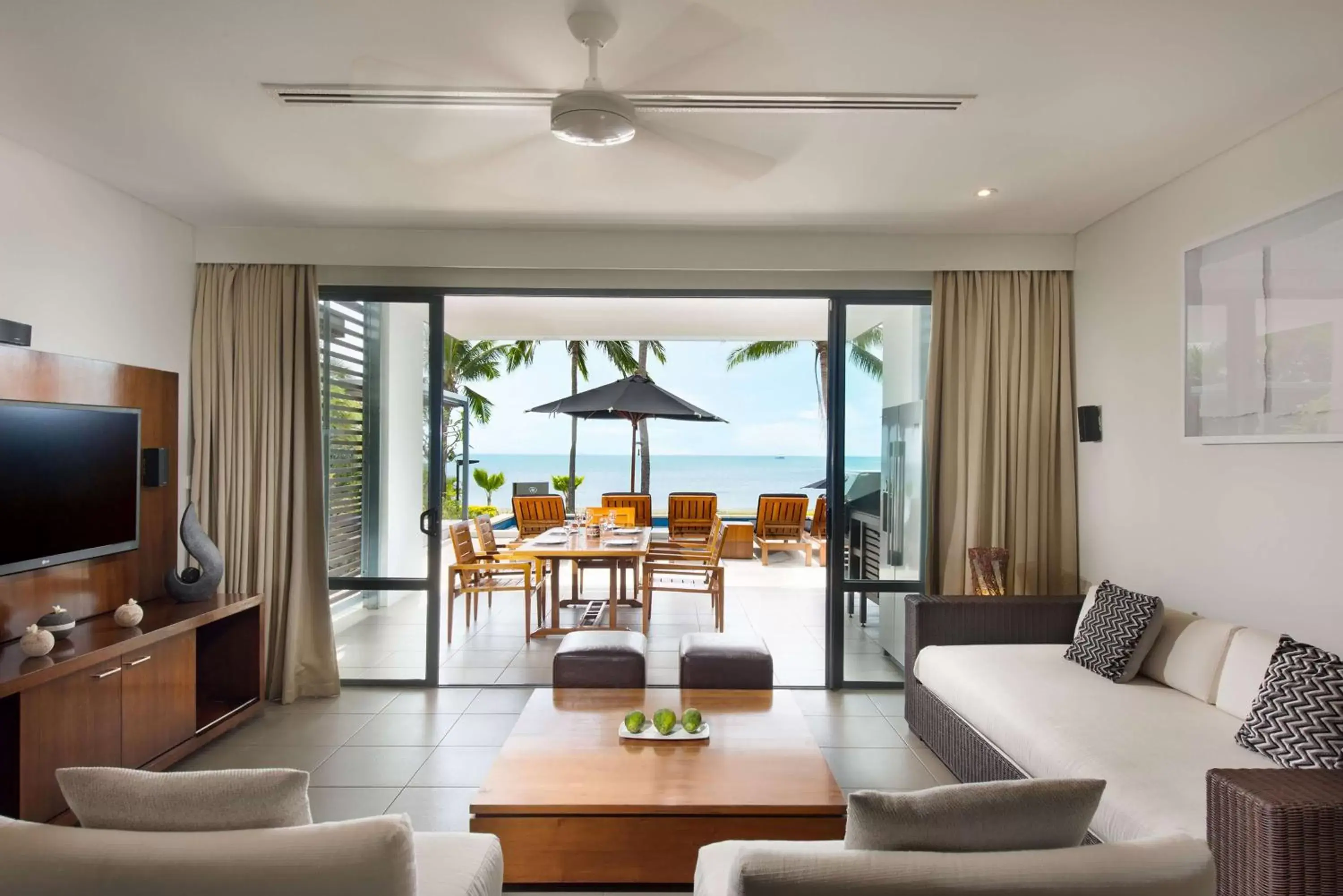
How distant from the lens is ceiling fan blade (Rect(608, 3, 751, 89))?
87.6 inches

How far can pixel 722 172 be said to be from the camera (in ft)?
11.3

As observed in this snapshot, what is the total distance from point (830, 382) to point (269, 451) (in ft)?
10.9

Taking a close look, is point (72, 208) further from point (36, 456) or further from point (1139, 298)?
point (1139, 298)

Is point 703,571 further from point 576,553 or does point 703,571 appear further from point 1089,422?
point 1089,422

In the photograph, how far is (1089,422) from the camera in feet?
13.7

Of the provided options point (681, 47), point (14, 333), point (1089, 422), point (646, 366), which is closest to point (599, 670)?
point (681, 47)

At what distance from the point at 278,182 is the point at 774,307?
4.32 metres

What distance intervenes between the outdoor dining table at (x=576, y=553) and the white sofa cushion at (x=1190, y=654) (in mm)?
3281

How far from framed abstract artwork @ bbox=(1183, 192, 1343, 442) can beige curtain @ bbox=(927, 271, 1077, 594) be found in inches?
42.2

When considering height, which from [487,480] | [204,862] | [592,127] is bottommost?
[204,862]

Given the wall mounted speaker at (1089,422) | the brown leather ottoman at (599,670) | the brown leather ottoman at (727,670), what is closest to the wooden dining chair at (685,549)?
the brown leather ottoman at (727,670)

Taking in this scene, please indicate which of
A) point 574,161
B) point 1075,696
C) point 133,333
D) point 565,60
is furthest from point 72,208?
point 1075,696

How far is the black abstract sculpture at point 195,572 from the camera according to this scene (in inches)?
146

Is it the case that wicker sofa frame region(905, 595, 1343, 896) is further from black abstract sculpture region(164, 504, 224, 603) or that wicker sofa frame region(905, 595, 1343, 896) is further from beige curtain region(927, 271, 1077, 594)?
black abstract sculpture region(164, 504, 224, 603)
